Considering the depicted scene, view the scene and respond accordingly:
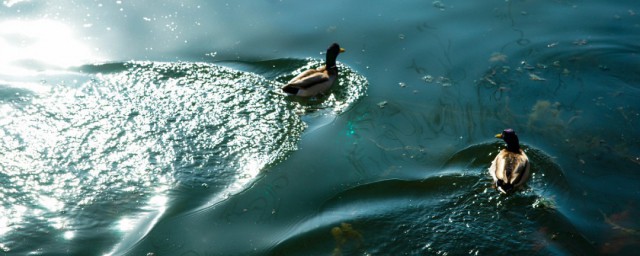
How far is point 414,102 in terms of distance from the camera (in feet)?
28.5

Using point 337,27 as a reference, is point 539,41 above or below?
below

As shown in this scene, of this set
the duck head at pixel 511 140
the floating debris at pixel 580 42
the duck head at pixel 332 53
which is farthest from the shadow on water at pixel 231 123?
the floating debris at pixel 580 42

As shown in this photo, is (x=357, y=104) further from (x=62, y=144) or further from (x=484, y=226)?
(x=62, y=144)

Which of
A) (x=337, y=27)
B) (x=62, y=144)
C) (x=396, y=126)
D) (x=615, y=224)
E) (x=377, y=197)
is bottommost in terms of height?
(x=615, y=224)

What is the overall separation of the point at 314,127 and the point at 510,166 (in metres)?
2.39

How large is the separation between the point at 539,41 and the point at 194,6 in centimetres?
512

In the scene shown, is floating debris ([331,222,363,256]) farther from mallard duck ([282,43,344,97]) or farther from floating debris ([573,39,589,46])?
floating debris ([573,39,589,46])

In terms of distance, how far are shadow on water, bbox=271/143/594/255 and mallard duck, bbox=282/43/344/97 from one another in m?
1.98

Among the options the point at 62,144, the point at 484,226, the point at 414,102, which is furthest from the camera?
the point at 414,102

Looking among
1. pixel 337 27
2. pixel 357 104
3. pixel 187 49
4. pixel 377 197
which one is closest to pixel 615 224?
pixel 377 197

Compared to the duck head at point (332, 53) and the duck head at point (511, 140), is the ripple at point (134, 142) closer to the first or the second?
the duck head at point (332, 53)

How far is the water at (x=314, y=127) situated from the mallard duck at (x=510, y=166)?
5.5 inches

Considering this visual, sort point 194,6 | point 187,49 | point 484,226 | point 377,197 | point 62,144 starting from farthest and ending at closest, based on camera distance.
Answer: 1. point 194,6
2. point 187,49
3. point 62,144
4. point 377,197
5. point 484,226

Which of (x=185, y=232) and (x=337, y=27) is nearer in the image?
(x=185, y=232)
